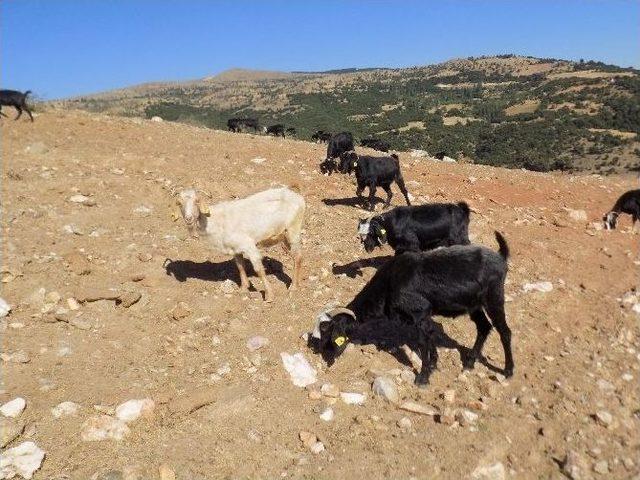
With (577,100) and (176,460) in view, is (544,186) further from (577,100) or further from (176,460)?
(577,100)

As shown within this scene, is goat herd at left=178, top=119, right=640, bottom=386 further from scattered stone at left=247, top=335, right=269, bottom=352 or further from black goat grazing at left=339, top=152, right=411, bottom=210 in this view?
black goat grazing at left=339, top=152, right=411, bottom=210

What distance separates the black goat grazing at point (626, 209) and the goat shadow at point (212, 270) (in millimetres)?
8178

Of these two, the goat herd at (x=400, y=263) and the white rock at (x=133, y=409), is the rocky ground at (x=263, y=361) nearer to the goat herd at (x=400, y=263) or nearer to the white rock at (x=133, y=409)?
the white rock at (x=133, y=409)

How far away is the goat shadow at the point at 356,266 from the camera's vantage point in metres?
8.77

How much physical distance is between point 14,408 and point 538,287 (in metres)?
7.75

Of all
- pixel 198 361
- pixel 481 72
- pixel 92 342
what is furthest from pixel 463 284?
pixel 481 72

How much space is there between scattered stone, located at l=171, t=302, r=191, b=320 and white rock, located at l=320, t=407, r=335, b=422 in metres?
2.78

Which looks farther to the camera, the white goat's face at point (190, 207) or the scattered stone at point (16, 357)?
the white goat's face at point (190, 207)

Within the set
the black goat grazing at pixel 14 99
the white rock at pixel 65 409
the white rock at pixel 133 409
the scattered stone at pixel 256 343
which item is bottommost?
the scattered stone at pixel 256 343

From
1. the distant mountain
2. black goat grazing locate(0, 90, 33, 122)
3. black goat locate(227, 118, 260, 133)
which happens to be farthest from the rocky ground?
black goat locate(227, 118, 260, 133)

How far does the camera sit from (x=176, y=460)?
4676mm

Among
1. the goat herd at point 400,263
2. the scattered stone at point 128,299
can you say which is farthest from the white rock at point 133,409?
the scattered stone at point 128,299

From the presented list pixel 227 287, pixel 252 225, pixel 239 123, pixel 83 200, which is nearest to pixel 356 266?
pixel 252 225

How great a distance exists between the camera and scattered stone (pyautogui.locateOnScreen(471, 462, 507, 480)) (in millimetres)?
4562
